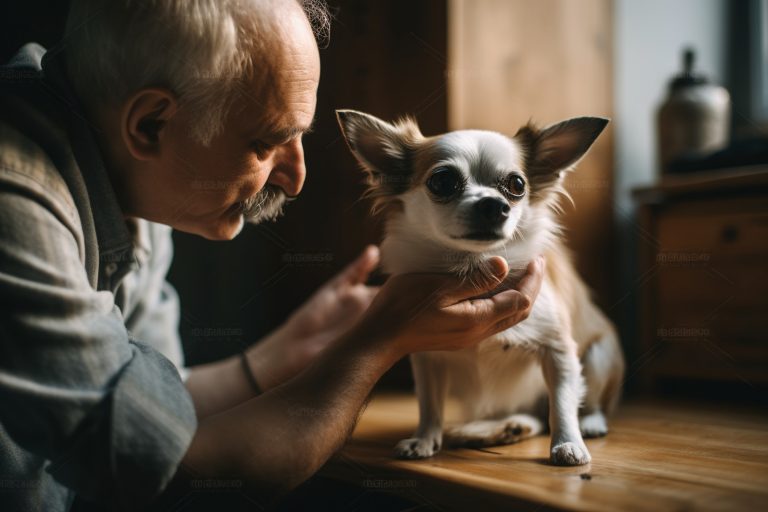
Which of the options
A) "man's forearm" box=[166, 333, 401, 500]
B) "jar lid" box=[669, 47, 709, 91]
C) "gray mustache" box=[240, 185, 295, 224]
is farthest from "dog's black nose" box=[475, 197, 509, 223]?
"jar lid" box=[669, 47, 709, 91]

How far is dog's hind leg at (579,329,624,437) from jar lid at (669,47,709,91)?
0.92m

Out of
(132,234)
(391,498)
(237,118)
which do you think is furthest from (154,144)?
(391,498)

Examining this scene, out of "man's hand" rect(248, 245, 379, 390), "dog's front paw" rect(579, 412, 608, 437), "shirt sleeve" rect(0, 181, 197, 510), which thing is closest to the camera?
"shirt sleeve" rect(0, 181, 197, 510)

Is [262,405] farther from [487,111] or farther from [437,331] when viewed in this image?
[487,111]

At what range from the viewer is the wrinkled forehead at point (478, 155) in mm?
993

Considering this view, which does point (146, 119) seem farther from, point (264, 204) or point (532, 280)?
point (532, 280)

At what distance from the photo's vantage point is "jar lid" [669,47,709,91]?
1.78 metres

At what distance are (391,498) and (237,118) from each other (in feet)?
2.23

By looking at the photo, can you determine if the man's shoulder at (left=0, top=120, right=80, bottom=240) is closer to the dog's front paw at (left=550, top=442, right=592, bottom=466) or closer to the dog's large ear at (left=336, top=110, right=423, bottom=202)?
the dog's large ear at (left=336, top=110, right=423, bottom=202)

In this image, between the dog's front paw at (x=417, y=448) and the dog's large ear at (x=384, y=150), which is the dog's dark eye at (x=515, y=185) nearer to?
the dog's large ear at (x=384, y=150)

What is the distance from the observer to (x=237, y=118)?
88 cm

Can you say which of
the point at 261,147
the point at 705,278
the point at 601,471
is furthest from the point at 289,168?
the point at 705,278

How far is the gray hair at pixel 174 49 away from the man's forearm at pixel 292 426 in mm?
394

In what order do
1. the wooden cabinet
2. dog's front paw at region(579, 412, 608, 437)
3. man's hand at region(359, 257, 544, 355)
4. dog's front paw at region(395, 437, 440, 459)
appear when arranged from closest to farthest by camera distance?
man's hand at region(359, 257, 544, 355) < dog's front paw at region(395, 437, 440, 459) < dog's front paw at region(579, 412, 608, 437) < the wooden cabinet
